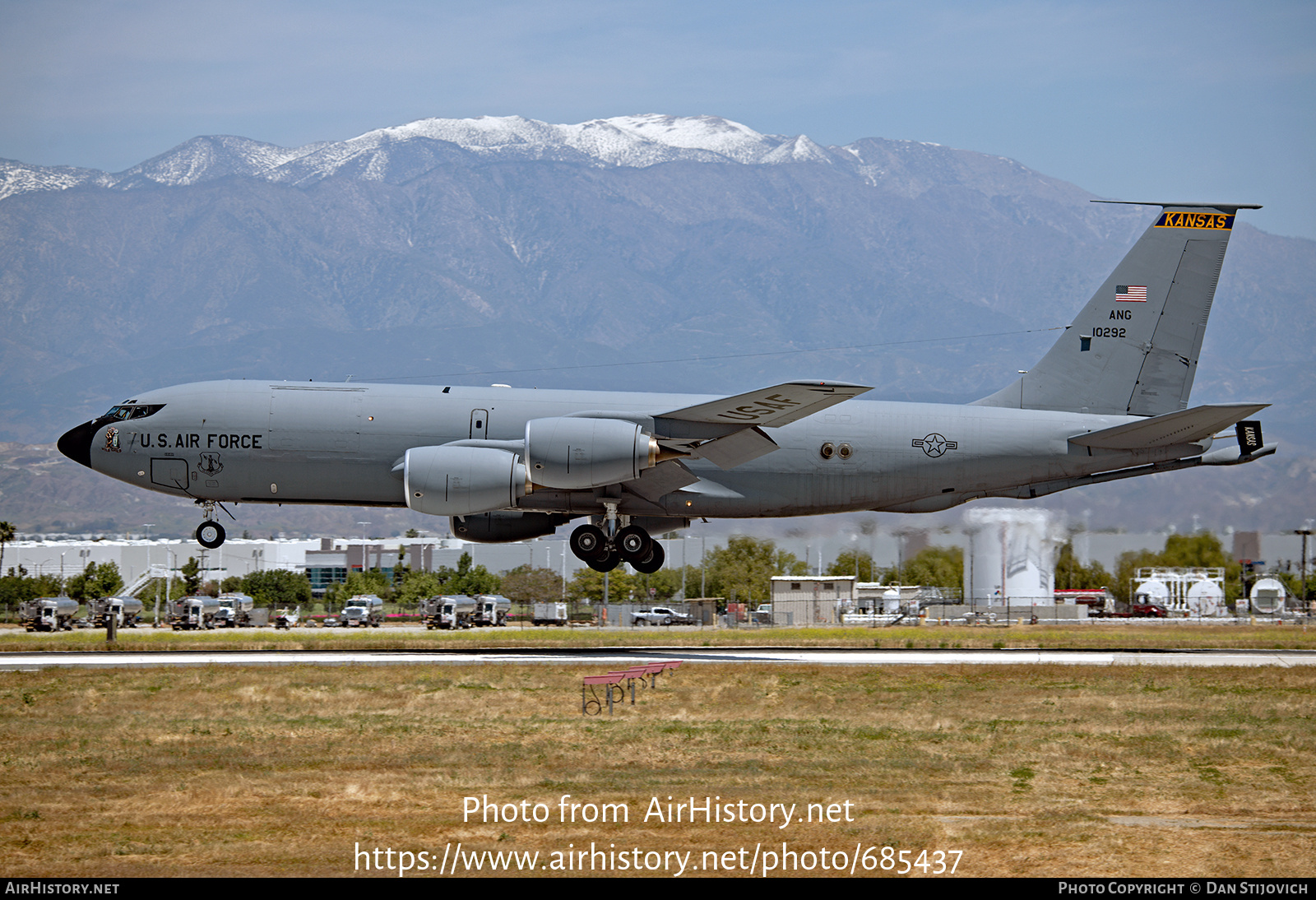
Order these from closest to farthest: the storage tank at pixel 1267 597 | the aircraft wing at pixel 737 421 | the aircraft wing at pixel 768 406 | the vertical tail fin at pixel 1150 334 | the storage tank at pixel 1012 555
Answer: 1. the aircraft wing at pixel 768 406
2. the aircraft wing at pixel 737 421
3. the vertical tail fin at pixel 1150 334
4. the storage tank at pixel 1012 555
5. the storage tank at pixel 1267 597

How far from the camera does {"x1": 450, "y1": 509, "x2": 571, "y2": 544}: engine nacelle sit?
3544 cm

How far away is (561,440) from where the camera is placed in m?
31.3

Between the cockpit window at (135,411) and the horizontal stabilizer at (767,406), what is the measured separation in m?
13.1

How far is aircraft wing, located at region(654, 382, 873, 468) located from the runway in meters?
5.17

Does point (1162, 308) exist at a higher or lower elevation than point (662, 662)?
higher

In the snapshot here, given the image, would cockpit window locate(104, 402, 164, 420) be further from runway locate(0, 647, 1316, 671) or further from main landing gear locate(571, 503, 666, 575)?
main landing gear locate(571, 503, 666, 575)

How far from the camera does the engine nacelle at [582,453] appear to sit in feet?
103

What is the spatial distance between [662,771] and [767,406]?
15304 millimetres

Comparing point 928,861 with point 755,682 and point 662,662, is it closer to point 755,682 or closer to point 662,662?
point 755,682

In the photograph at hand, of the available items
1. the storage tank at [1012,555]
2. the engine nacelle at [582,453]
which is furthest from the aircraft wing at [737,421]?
the storage tank at [1012,555]

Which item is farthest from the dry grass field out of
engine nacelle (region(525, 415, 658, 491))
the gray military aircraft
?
the gray military aircraft

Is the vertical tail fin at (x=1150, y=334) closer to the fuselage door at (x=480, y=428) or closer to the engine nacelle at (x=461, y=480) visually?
the engine nacelle at (x=461, y=480)
